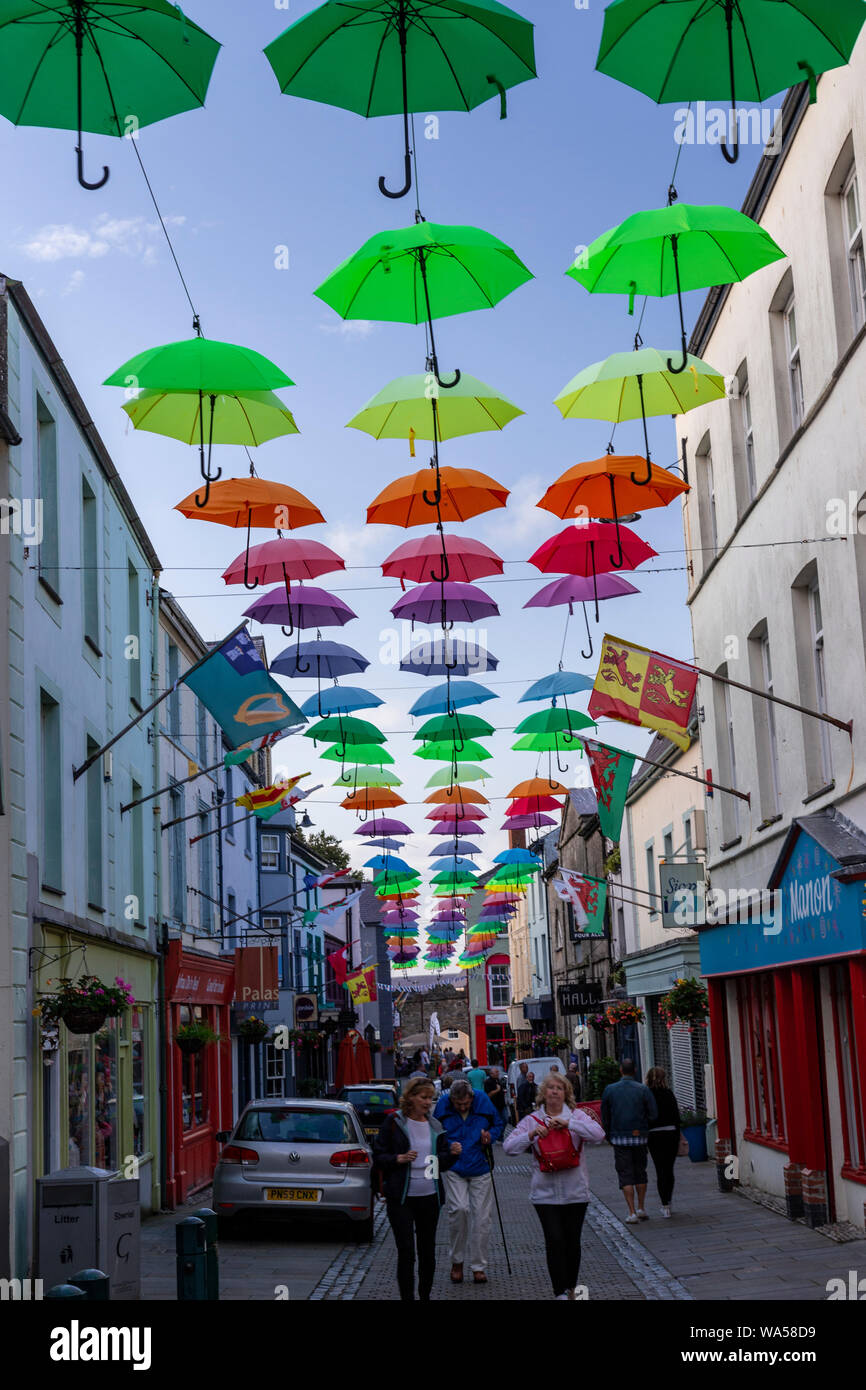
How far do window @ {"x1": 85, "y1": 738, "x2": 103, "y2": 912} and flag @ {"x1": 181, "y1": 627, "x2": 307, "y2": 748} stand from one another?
182cm

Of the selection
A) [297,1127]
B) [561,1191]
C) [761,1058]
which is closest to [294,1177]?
[297,1127]

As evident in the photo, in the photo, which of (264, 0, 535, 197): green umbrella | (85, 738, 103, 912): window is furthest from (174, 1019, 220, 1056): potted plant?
(264, 0, 535, 197): green umbrella

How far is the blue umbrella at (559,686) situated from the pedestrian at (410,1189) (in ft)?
32.2

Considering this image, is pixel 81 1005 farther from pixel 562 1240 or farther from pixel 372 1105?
pixel 372 1105

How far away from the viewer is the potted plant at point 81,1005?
45.2 feet

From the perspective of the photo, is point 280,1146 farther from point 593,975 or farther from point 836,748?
point 593,975

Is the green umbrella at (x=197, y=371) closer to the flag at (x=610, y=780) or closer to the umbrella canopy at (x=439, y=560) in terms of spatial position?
the umbrella canopy at (x=439, y=560)

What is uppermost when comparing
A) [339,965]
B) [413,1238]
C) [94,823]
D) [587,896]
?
[94,823]

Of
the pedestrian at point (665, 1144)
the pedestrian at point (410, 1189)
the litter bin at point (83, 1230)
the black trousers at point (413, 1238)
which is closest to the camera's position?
the litter bin at point (83, 1230)

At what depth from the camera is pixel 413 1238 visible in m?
11.6

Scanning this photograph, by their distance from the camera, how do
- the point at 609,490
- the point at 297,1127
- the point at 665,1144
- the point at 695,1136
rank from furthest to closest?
the point at 695,1136 < the point at 665,1144 < the point at 297,1127 < the point at 609,490

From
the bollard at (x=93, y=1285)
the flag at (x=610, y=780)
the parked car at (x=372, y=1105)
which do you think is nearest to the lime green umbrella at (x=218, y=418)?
the bollard at (x=93, y=1285)

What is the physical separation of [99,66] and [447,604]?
32.1 feet

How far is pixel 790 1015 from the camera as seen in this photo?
16.4 meters
